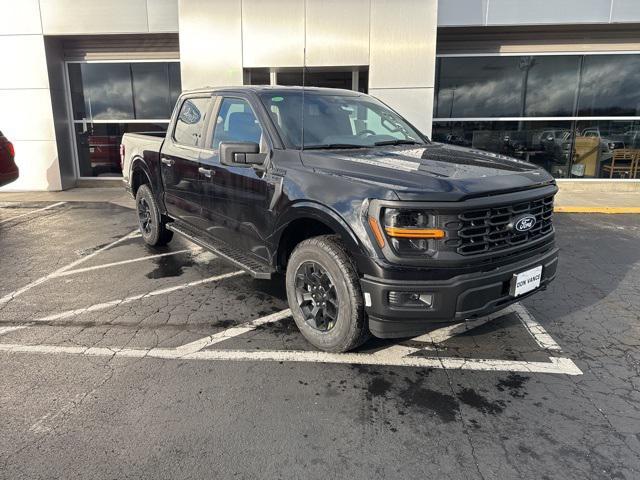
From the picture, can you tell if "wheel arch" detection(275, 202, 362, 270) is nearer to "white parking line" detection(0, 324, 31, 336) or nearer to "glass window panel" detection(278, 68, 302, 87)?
"white parking line" detection(0, 324, 31, 336)

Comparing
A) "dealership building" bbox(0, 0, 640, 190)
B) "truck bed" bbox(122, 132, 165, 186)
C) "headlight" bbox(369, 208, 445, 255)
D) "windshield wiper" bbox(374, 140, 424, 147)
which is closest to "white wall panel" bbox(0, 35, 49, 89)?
"dealership building" bbox(0, 0, 640, 190)

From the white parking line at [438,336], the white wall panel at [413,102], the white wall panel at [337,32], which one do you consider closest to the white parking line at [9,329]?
the white parking line at [438,336]

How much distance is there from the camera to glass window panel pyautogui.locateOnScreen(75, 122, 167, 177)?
40.3 feet

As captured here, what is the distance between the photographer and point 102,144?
1242cm

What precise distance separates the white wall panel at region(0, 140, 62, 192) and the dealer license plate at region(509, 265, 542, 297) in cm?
1122

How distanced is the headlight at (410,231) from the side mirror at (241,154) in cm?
129

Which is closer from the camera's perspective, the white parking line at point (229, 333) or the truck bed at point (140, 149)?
the white parking line at point (229, 333)

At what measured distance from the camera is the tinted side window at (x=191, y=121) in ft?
16.8

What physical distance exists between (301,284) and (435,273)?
3.85 ft

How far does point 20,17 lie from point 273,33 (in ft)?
18.9

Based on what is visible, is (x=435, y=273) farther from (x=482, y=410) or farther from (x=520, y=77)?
(x=520, y=77)

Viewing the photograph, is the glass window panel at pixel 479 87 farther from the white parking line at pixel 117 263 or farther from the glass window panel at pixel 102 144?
the white parking line at pixel 117 263

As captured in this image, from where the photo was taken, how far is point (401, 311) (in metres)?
3.13

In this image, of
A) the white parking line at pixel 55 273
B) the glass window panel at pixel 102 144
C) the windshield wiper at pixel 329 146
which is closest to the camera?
the windshield wiper at pixel 329 146
